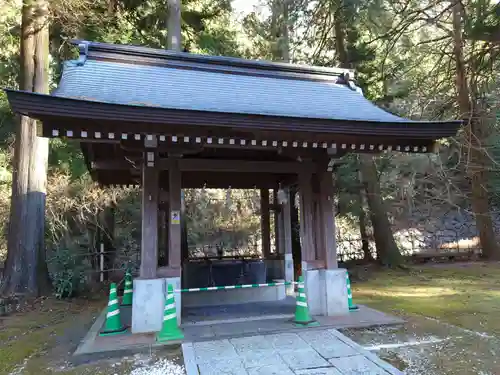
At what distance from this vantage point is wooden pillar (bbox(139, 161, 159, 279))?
509 cm

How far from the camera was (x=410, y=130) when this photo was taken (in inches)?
200

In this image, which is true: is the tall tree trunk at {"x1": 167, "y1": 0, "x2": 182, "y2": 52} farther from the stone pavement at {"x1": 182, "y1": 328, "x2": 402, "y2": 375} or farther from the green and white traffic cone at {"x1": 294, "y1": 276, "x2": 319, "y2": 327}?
the stone pavement at {"x1": 182, "y1": 328, "x2": 402, "y2": 375}

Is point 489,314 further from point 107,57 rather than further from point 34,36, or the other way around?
point 34,36

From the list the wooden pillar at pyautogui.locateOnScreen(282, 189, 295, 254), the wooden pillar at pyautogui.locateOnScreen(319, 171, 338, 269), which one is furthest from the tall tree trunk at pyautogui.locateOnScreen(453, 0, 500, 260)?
the wooden pillar at pyautogui.locateOnScreen(319, 171, 338, 269)

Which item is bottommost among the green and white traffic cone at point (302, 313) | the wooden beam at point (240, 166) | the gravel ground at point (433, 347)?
the gravel ground at point (433, 347)

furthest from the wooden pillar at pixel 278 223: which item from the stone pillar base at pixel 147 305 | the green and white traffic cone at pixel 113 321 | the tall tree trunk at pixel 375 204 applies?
the tall tree trunk at pixel 375 204

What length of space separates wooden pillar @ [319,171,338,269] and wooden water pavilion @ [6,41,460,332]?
0.05ft

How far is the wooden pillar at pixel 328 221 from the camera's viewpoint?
580cm

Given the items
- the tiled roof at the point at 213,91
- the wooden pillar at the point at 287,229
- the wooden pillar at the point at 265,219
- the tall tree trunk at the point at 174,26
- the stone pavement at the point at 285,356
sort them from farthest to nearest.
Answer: the tall tree trunk at the point at 174,26
the wooden pillar at the point at 265,219
the wooden pillar at the point at 287,229
the tiled roof at the point at 213,91
the stone pavement at the point at 285,356

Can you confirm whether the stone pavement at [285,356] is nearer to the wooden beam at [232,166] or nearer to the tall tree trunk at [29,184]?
the wooden beam at [232,166]

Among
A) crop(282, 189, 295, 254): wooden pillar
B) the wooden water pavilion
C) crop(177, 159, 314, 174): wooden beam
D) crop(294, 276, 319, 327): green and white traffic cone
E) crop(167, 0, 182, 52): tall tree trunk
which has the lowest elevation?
crop(294, 276, 319, 327): green and white traffic cone

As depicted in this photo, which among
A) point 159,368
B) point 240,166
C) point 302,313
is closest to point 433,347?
point 302,313

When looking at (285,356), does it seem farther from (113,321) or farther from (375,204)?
(375,204)

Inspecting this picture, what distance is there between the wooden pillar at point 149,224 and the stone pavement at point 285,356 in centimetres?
130
